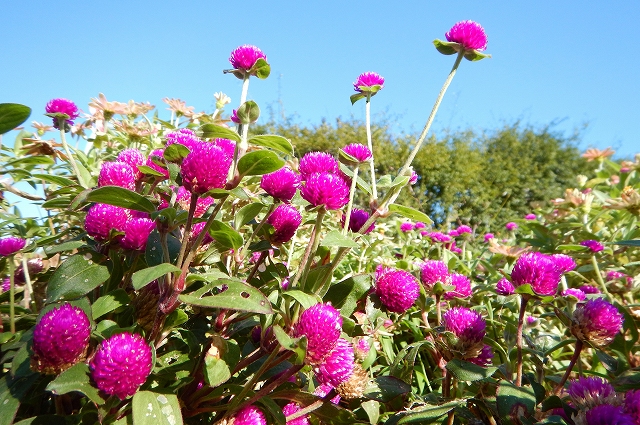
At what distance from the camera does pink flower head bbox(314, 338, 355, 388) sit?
32.2 inches

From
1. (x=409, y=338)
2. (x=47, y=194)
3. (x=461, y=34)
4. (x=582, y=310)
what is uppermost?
(x=461, y=34)

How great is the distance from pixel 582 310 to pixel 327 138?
1045 cm

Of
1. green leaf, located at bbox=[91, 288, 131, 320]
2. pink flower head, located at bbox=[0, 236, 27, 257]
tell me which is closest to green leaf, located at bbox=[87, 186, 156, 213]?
green leaf, located at bbox=[91, 288, 131, 320]

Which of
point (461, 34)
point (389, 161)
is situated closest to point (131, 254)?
point (461, 34)

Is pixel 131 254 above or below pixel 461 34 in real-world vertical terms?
below

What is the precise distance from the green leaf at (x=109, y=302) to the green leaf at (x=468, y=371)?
651 mm

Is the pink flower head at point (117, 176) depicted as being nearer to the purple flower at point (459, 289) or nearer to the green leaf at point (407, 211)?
the green leaf at point (407, 211)

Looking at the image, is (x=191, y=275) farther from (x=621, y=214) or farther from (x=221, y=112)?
(x=621, y=214)

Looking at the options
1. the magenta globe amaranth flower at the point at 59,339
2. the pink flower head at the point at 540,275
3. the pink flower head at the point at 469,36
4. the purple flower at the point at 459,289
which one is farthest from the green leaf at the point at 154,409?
the pink flower head at the point at 469,36

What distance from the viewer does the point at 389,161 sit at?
417 inches

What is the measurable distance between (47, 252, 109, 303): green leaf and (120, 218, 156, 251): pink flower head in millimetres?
64

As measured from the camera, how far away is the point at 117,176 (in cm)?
96

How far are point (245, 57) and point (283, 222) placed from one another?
1.17ft

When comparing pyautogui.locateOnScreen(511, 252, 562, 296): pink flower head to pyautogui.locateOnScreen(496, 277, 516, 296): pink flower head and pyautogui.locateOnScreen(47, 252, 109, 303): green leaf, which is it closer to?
pyautogui.locateOnScreen(496, 277, 516, 296): pink flower head
